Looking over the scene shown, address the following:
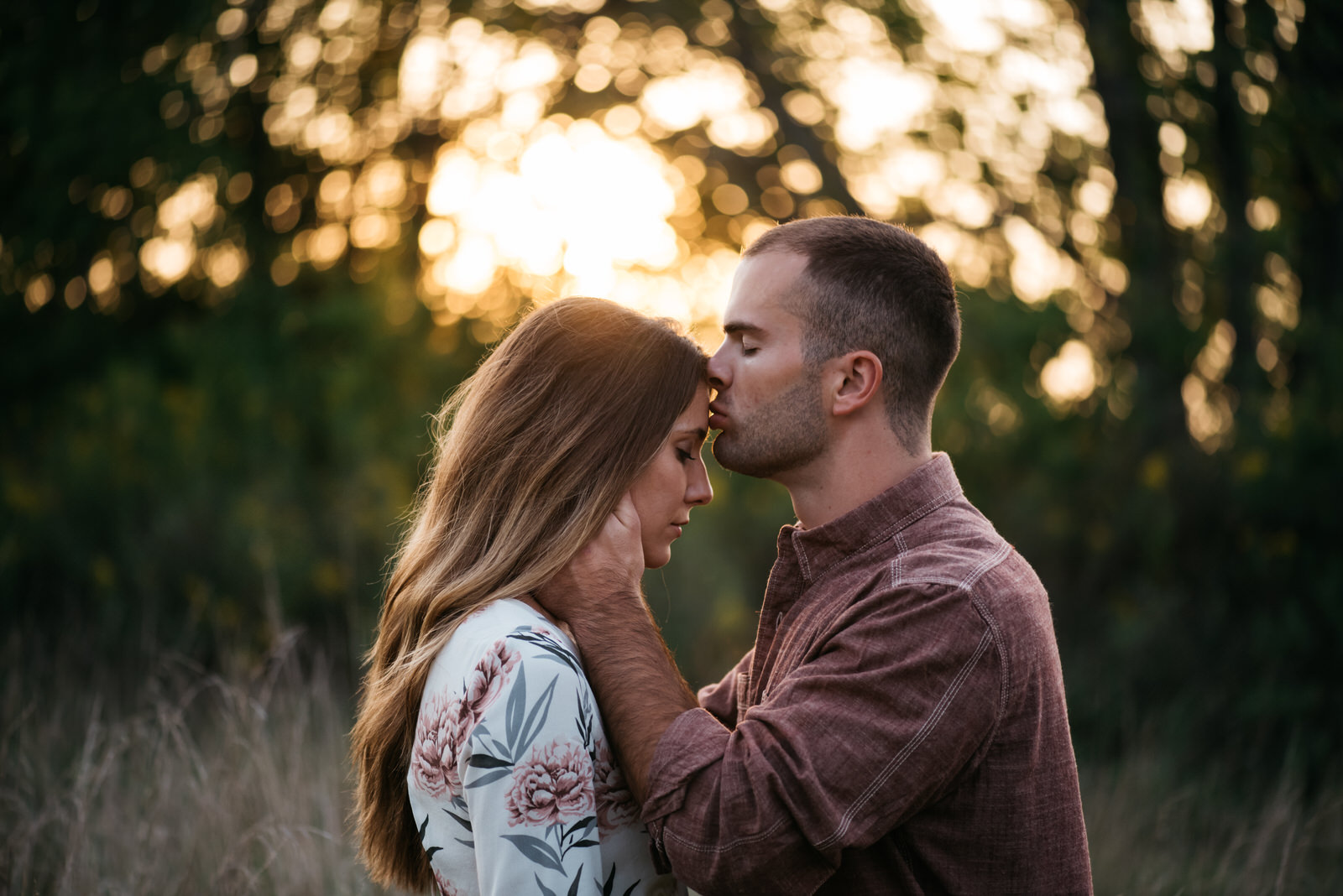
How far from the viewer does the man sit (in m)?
1.75

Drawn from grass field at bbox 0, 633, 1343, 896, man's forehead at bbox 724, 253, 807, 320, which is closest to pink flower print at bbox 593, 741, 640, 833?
man's forehead at bbox 724, 253, 807, 320

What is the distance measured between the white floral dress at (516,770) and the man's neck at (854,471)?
0.68 metres

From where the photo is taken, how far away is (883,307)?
→ 2.28m

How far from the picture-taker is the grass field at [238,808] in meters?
3.27

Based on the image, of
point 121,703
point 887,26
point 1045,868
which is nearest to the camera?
point 1045,868

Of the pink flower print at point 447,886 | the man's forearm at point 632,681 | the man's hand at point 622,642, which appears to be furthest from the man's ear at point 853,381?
the pink flower print at point 447,886

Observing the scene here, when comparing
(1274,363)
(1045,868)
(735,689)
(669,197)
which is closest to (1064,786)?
(1045,868)

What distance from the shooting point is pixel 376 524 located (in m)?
6.03

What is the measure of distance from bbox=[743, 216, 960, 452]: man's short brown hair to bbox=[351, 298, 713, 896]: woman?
29 cm

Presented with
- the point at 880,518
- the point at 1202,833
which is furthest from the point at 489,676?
the point at 1202,833

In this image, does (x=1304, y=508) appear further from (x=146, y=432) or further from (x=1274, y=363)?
(x=146, y=432)

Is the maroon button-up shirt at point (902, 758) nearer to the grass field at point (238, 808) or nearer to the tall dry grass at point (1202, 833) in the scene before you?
the grass field at point (238, 808)

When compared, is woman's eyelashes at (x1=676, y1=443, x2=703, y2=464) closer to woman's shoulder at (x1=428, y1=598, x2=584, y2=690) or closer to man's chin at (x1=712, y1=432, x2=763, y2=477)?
man's chin at (x1=712, y1=432, x2=763, y2=477)

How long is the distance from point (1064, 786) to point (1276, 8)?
6152mm
